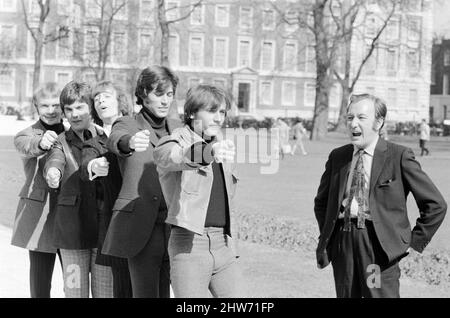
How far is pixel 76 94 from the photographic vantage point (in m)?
4.27

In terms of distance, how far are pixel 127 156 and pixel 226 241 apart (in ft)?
2.26

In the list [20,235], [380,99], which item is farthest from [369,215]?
[20,235]

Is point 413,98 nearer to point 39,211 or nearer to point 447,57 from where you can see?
point 447,57

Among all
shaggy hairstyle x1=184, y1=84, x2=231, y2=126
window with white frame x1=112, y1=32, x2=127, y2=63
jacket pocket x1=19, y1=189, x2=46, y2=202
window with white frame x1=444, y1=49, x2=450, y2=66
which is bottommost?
jacket pocket x1=19, y1=189, x2=46, y2=202

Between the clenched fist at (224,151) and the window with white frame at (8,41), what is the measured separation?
1959 inches

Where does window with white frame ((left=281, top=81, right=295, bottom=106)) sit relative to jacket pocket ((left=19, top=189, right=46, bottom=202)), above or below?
above

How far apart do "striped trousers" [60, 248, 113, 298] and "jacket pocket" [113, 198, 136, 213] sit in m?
0.47

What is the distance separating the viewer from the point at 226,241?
3.64m

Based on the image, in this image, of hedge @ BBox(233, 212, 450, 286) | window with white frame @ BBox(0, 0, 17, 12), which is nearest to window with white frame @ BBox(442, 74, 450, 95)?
window with white frame @ BBox(0, 0, 17, 12)

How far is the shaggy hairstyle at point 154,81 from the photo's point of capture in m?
3.93

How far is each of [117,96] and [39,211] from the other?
901 millimetres

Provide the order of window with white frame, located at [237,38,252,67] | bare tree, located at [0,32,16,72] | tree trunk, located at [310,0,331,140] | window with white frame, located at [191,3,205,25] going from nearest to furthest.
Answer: tree trunk, located at [310,0,331,140] < bare tree, located at [0,32,16,72] < window with white frame, located at [191,3,205,25] < window with white frame, located at [237,38,252,67]

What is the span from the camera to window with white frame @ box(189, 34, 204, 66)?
61156mm

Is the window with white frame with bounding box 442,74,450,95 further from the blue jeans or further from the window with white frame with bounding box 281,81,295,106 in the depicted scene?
the blue jeans
